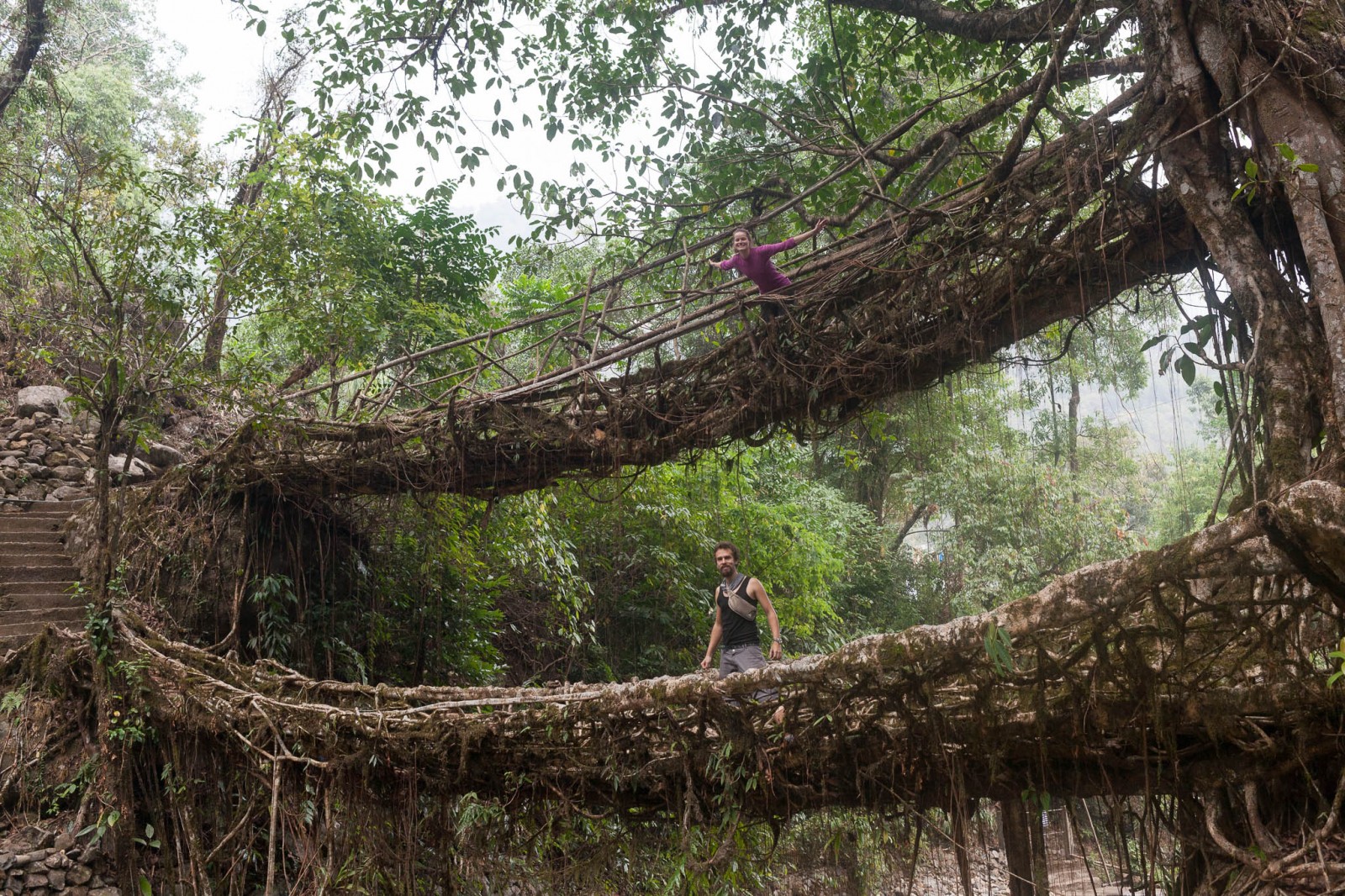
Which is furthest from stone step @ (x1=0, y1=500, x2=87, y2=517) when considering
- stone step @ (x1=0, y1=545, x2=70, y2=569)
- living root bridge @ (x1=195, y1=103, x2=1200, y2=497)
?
living root bridge @ (x1=195, y1=103, x2=1200, y2=497)

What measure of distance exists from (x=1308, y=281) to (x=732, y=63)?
463 centimetres

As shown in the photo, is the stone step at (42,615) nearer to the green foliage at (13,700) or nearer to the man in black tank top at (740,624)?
the green foliage at (13,700)

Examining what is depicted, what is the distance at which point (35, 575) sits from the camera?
28.3ft

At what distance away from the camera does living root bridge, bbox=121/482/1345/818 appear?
2.43m

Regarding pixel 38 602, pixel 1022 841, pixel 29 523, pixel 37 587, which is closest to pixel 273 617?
pixel 38 602

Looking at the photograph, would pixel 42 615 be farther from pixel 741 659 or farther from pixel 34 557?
pixel 741 659

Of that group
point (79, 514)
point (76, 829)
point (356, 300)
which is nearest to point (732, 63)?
point (356, 300)

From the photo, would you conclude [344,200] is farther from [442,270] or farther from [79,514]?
[79,514]

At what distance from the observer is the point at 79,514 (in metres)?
9.33

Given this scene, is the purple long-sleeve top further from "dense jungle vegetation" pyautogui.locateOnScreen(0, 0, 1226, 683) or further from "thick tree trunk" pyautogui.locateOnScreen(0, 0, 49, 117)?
"thick tree trunk" pyautogui.locateOnScreen(0, 0, 49, 117)

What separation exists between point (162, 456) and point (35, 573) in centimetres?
291

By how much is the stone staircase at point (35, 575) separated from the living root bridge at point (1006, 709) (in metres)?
5.13

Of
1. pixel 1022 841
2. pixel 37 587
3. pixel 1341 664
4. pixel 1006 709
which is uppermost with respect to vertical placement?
pixel 37 587

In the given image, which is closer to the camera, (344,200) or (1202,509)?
(344,200)
